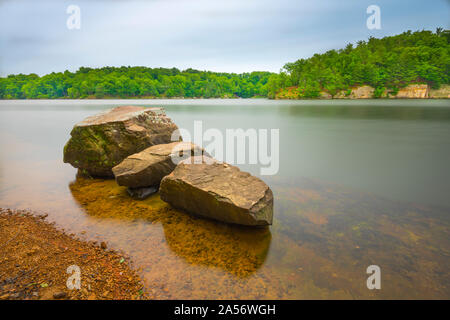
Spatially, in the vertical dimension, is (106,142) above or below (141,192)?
above

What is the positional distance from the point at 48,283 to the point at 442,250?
6355 millimetres

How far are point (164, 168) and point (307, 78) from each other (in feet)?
364

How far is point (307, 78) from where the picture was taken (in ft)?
342

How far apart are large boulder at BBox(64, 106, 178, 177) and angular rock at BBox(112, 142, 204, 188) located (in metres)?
1.24

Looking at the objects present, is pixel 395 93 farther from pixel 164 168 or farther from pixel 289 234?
pixel 164 168

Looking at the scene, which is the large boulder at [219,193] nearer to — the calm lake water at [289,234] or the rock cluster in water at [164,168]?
the rock cluster in water at [164,168]

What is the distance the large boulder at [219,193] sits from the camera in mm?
4500

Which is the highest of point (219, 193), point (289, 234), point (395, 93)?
point (395, 93)

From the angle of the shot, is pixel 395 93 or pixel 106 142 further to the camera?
pixel 395 93

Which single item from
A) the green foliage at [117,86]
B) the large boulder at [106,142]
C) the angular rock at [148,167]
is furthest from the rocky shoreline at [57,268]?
the green foliage at [117,86]

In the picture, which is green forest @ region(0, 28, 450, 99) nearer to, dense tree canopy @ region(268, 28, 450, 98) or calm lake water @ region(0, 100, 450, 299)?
dense tree canopy @ region(268, 28, 450, 98)

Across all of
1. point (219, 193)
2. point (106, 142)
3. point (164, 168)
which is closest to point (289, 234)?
point (219, 193)
